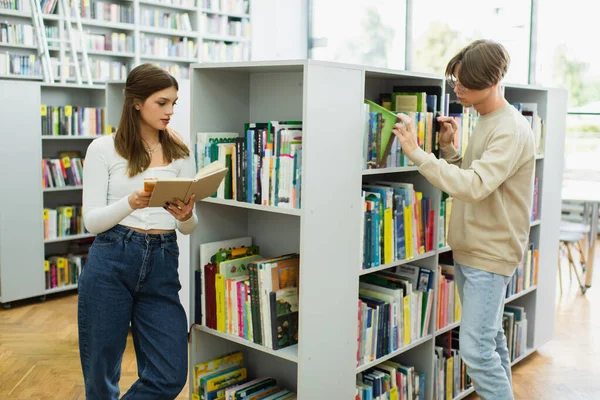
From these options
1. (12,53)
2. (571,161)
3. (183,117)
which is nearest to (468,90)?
(183,117)

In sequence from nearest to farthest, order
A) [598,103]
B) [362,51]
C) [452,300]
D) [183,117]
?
[452,300] → [183,117] → [598,103] → [362,51]

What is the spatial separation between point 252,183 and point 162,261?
0.46m

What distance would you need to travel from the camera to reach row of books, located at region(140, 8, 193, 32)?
26.4 feet

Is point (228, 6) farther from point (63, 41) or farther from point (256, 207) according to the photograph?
point (256, 207)

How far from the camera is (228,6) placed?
880 centimetres

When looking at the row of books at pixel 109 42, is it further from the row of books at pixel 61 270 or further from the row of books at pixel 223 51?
the row of books at pixel 61 270

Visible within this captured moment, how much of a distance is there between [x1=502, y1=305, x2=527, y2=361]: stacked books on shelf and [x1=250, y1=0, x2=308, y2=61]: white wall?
585 centimetres

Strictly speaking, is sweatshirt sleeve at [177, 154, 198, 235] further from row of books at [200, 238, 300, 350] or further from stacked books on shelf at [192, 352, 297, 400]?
stacked books on shelf at [192, 352, 297, 400]

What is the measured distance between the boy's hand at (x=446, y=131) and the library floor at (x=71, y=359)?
1.48 metres

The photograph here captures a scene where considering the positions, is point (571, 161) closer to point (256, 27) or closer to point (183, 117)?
point (256, 27)

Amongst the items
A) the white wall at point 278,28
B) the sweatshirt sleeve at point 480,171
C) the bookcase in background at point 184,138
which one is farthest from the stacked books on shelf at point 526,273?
the white wall at point 278,28

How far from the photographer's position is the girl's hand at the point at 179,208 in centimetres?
224

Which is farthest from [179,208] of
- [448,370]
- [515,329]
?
[515,329]

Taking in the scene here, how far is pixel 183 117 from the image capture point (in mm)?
3963
